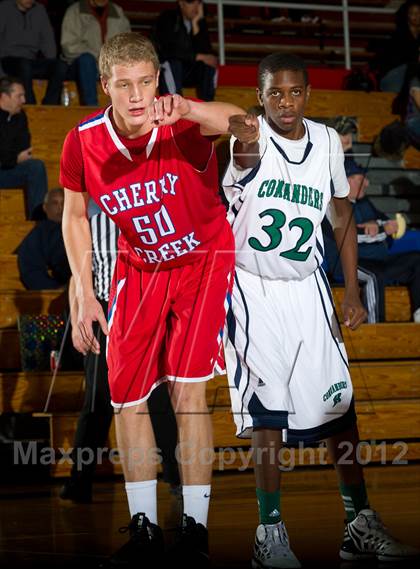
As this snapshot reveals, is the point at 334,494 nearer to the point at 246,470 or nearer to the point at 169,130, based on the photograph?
the point at 246,470

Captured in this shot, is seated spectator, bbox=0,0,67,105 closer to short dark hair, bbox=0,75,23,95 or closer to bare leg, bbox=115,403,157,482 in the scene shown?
short dark hair, bbox=0,75,23,95

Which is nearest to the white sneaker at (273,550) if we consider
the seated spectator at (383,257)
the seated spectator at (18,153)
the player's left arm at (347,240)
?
the player's left arm at (347,240)

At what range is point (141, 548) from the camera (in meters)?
2.99

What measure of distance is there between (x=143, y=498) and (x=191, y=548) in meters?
0.24

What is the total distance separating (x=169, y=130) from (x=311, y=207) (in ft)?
1.87

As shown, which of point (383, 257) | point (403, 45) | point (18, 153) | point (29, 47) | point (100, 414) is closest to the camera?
point (100, 414)

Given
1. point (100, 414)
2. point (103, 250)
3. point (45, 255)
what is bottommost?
point (100, 414)

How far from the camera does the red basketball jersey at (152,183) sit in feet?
10.0

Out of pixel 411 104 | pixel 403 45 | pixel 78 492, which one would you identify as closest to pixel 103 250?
pixel 78 492

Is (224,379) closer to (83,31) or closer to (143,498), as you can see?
(143,498)

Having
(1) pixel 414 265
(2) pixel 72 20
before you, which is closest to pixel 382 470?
(1) pixel 414 265

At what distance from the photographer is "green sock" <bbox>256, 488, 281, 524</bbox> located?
3.11 m

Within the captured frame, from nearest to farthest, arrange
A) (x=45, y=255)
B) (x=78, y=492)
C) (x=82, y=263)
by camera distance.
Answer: (x=82, y=263) → (x=78, y=492) → (x=45, y=255)

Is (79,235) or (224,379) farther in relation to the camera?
(224,379)
